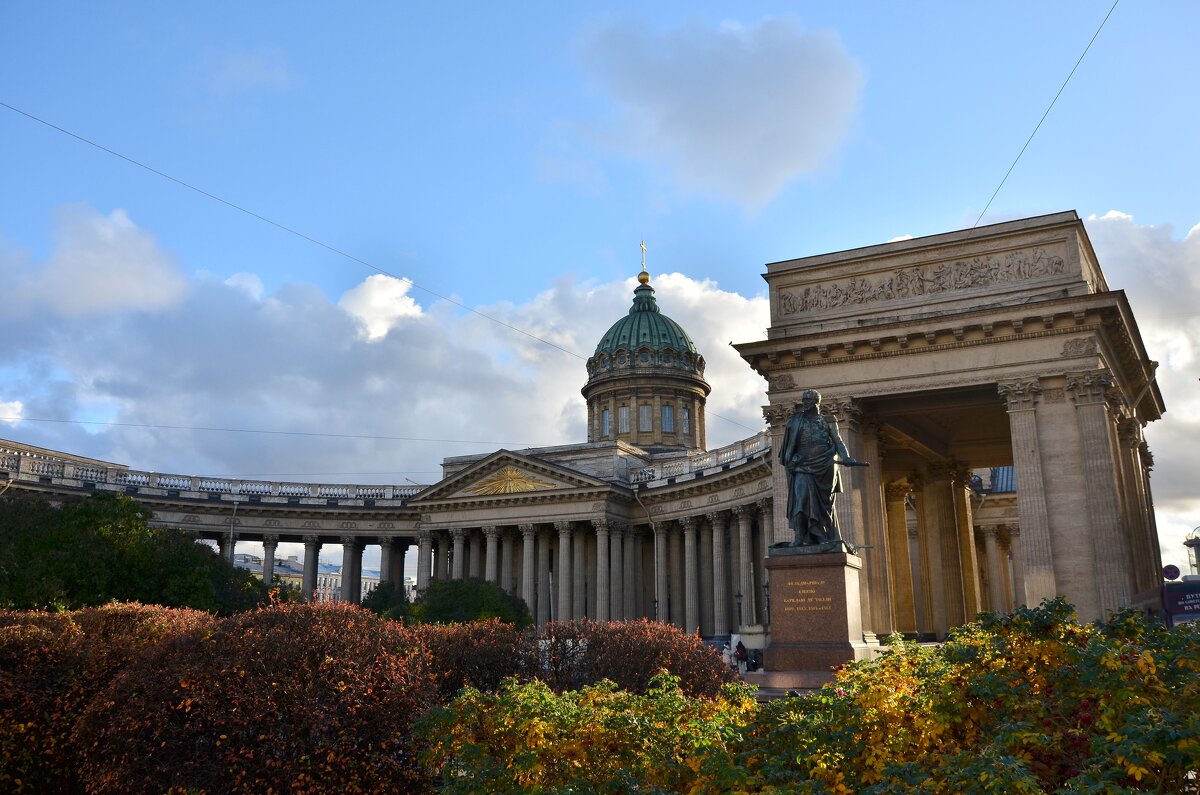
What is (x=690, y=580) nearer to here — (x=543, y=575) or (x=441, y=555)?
(x=543, y=575)

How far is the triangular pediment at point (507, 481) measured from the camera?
6744 cm

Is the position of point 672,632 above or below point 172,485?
below

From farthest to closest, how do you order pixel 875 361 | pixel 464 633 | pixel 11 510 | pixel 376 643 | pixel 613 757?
1. pixel 11 510
2. pixel 875 361
3. pixel 464 633
4. pixel 376 643
5. pixel 613 757

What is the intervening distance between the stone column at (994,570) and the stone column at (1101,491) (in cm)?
3699

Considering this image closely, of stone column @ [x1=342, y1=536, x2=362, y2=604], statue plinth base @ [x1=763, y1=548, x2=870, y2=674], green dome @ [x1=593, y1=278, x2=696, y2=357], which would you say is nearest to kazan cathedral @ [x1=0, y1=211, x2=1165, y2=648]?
statue plinth base @ [x1=763, y1=548, x2=870, y2=674]

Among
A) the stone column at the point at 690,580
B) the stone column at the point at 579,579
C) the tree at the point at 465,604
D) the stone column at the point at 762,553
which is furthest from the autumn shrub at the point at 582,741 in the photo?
the stone column at the point at 579,579

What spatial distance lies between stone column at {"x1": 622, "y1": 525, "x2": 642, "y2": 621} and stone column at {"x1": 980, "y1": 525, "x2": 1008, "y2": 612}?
23.9 meters

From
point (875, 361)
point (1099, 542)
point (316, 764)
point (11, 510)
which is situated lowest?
point (316, 764)

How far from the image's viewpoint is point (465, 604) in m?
51.3

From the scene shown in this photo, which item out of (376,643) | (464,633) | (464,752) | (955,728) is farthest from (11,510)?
(955,728)

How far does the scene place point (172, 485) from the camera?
7131 cm

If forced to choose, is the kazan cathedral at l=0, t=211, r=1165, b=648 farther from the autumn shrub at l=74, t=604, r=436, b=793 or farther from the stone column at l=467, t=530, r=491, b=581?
the autumn shrub at l=74, t=604, r=436, b=793

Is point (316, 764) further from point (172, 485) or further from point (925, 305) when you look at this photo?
point (172, 485)

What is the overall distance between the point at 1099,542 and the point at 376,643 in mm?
24346
